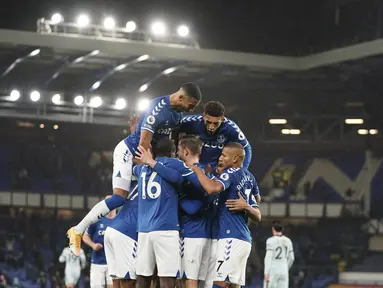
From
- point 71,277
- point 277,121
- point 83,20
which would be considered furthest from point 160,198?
point 277,121

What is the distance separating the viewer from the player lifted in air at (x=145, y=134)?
32.8 feet

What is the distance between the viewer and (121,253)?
34.5ft

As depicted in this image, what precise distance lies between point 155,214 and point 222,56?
19.7 meters

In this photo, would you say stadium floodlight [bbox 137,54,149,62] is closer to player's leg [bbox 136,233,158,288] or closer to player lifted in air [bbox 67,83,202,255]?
player lifted in air [bbox 67,83,202,255]

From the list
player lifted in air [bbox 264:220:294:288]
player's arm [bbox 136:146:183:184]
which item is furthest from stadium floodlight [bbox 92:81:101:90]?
player's arm [bbox 136:146:183:184]

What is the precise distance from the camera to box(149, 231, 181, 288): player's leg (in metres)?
9.71

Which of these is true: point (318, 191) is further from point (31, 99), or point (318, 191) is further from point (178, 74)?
point (31, 99)

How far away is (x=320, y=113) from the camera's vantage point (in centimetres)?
3444

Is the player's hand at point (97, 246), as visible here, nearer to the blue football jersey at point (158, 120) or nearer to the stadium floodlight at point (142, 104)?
the blue football jersey at point (158, 120)

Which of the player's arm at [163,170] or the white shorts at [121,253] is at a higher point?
the player's arm at [163,170]

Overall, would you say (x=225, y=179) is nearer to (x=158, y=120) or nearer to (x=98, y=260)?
(x=158, y=120)

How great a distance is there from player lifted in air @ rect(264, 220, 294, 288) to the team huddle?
8472 mm

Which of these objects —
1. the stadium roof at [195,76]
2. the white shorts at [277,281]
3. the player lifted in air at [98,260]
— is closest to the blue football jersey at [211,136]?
the player lifted in air at [98,260]

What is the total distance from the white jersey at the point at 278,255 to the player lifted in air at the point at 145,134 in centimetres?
910
